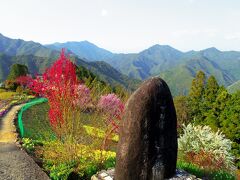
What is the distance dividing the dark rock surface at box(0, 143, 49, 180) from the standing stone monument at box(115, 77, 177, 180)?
438 cm

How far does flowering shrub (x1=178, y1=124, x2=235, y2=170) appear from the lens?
65.4 ft

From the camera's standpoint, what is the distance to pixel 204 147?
21359 mm

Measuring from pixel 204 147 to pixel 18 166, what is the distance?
39.1 feet

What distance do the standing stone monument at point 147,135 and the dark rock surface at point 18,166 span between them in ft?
14.4

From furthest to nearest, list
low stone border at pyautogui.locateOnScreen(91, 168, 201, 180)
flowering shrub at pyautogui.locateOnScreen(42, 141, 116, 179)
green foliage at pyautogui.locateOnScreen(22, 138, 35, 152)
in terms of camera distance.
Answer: green foliage at pyautogui.locateOnScreen(22, 138, 35, 152)
flowering shrub at pyautogui.locateOnScreen(42, 141, 116, 179)
low stone border at pyautogui.locateOnScreen(91, 168, 201, 180)

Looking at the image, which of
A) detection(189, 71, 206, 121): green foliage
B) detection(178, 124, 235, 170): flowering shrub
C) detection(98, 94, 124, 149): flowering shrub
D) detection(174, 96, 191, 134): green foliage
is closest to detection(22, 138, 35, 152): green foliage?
detection(98, 94, 124, 149): flowering shrub

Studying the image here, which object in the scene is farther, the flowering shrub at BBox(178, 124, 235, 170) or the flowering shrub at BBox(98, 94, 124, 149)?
the flowering shrub at BBox(178, 124, 235, 170)

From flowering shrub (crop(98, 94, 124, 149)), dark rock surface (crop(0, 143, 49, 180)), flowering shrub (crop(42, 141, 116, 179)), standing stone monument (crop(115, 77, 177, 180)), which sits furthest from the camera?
flowering shrub (crop(98, 94, 124, 149))

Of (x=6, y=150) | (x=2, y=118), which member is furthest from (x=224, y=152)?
(x=2, y=118)

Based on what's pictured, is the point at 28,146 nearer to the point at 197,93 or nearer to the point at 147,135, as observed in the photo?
the point at 147,135

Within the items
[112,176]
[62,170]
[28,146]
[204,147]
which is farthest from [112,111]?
[112,176]

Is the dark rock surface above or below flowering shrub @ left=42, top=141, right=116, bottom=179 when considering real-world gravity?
below

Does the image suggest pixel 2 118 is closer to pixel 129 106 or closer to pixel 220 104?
pixel 129 106

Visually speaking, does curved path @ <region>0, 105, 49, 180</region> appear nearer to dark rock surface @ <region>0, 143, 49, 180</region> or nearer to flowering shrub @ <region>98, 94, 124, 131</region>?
dark rock surface @ <region>0, 143, 49, 180</region>
